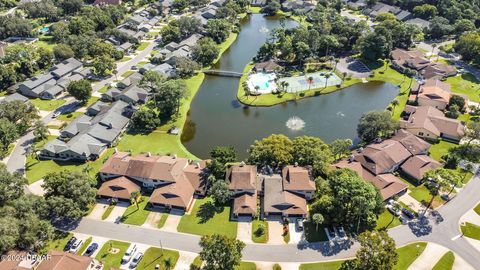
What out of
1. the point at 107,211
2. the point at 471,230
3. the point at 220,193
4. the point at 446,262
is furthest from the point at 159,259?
the point at 471,230

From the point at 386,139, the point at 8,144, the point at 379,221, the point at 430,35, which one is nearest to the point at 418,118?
the point at 386,139

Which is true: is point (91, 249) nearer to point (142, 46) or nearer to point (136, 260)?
point (136, 260)

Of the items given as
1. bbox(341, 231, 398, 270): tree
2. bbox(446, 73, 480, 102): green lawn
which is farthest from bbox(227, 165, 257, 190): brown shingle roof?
bbox(446, 73, 480, 102): green lawn

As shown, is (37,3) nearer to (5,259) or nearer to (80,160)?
(80,160)

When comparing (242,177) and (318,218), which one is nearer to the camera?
(318,218)

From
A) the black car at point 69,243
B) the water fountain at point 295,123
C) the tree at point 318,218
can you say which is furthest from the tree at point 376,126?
the black car at point 69,243

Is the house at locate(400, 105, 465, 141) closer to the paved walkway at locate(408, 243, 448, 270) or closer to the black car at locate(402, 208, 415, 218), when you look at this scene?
Result: the black car at locate(402, 208, 415, 218)
